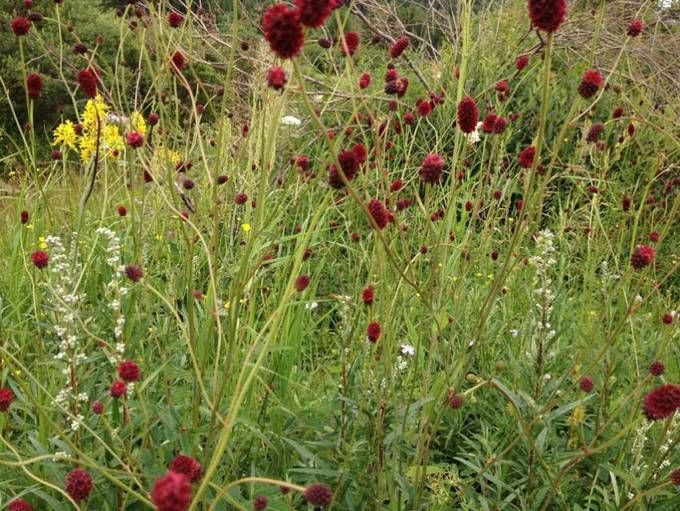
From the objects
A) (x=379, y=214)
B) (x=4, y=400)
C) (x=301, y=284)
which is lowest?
(x=4, y=400)

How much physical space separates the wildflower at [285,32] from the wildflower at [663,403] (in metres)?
0.81

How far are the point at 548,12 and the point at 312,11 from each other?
35 cm

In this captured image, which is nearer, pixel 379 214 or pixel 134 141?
pixel 379 214

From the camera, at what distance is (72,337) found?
146 centimetres

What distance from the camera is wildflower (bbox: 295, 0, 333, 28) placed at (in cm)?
85

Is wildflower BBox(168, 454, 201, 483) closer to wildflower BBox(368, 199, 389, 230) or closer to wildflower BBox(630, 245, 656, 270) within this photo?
wildflower BBox(368, 199, 389, 230)

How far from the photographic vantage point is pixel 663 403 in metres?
1.19

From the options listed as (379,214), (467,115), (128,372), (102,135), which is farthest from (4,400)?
(102,135)

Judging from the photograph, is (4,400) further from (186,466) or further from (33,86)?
(33,86)

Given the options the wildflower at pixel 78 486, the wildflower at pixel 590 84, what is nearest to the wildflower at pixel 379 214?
the wildflower at pixel 590 84

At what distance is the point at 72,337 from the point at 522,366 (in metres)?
1.19

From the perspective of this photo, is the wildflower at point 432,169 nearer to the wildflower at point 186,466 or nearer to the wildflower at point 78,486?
the wildflower at point 186,466

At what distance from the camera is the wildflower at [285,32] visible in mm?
852

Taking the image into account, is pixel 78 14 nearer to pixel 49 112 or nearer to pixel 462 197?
pixel 49 112
